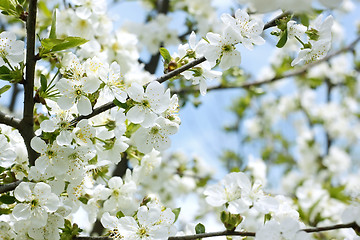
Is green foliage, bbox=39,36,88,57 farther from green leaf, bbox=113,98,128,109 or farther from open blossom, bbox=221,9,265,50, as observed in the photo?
open blossom, bbox=221,9,265,50

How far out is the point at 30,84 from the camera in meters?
1.37

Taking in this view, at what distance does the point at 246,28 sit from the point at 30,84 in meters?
0.80

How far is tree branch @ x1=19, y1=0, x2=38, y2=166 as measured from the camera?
1.32 m

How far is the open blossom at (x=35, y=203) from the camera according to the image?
1369mm

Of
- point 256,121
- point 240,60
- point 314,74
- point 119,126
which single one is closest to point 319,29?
point 240,60

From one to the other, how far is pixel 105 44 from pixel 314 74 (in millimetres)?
4205

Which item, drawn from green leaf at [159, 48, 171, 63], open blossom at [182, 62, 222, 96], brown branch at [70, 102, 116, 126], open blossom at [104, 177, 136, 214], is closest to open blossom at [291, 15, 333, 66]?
open blossom at [182, 62, 222, 96]

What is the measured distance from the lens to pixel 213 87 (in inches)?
131

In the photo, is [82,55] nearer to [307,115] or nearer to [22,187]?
[22,187]

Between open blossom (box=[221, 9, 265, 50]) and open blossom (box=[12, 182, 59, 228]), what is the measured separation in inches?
34.5

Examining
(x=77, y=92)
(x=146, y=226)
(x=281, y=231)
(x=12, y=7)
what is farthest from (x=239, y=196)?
(x=12, y=7)

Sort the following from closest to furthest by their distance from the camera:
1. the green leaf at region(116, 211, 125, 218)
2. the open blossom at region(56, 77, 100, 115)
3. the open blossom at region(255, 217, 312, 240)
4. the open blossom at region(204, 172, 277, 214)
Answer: the open blossom at region(255, 217, 312, 240) → the open blossom at region(56, 77, 100, 115) → the open blossom at region(204, 172, 277, 214) → the green leaf at region(116, 211, 125, 218)

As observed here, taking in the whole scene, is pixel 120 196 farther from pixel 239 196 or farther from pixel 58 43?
pixel 58 43

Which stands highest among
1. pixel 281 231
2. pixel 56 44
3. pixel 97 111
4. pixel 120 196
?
pixel 56 44
